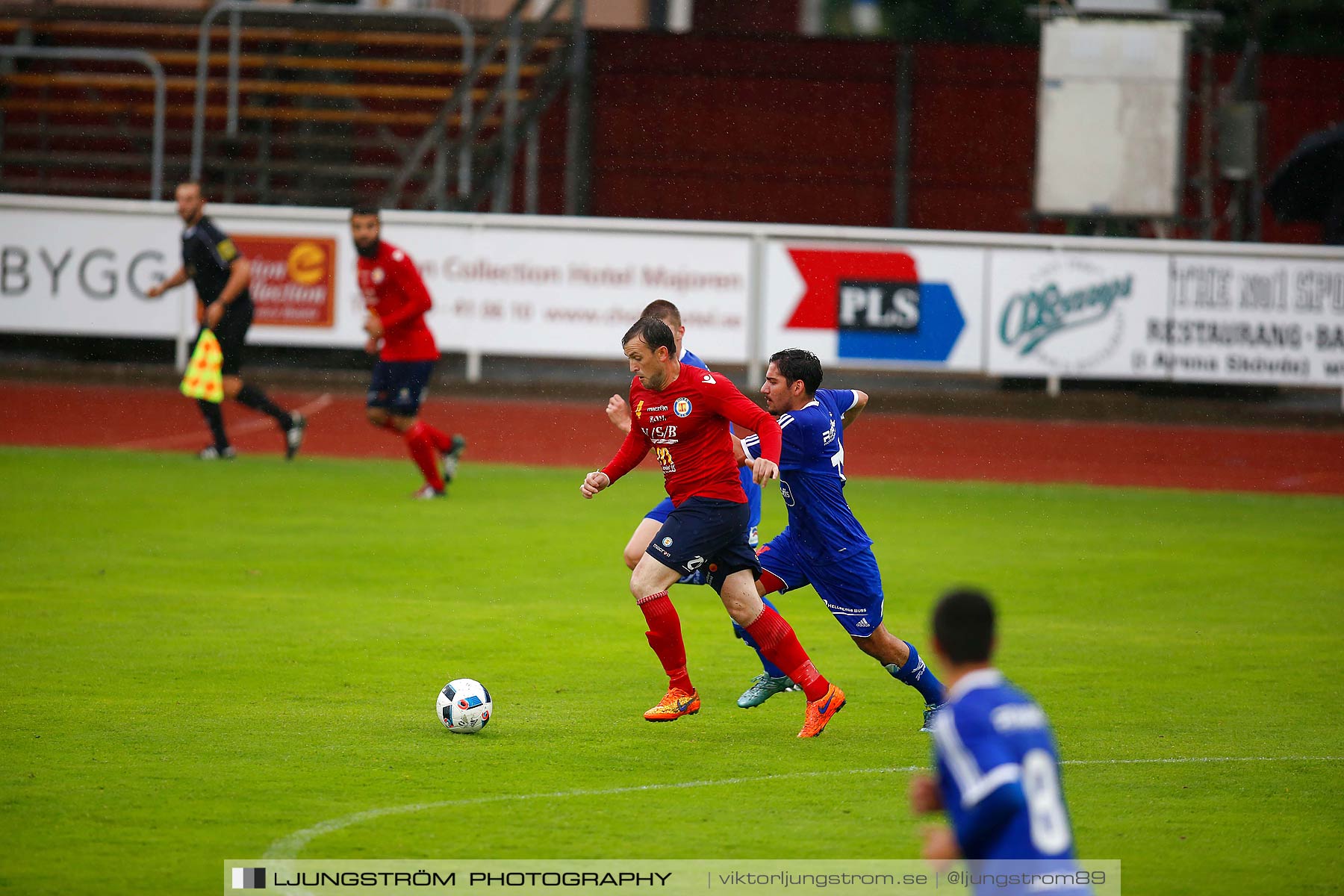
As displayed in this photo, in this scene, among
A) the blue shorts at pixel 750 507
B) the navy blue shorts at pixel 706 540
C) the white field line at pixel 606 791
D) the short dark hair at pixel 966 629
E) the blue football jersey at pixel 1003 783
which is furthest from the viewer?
the blue shorts at pixel 750 507

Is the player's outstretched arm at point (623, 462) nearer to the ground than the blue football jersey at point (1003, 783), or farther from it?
farther from it

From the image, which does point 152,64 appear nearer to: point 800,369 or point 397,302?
point 397,302

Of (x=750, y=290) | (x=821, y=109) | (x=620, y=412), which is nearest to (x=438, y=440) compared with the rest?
(x=620, y=412)

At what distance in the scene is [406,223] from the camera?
67.1ft

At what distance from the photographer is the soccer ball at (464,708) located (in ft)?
23.6

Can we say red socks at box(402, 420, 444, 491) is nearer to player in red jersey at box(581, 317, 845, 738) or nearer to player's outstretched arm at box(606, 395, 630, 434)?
player's outstretched arm at box(606, 395, 630, 434)

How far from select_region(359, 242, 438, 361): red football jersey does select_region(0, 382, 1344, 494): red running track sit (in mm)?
3491

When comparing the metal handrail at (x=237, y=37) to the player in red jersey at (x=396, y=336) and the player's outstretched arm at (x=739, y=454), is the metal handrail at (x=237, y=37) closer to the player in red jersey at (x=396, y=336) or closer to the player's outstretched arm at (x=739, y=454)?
the player in red jersey at (x=396, y=336)

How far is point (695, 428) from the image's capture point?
7.53 m

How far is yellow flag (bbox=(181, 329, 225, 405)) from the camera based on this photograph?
15188 millimetres

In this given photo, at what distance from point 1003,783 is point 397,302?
36.1ft

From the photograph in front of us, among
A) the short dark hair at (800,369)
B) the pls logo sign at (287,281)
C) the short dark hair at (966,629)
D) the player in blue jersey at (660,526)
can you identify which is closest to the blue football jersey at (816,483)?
the short dark hair at (800,369)

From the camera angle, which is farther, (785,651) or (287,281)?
(287,281)

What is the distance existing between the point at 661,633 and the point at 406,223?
13926 mm
